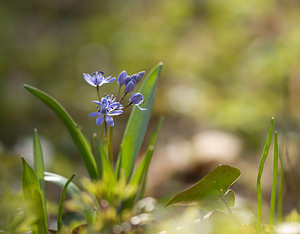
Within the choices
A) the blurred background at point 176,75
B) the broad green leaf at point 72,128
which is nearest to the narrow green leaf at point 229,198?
the broad green leaf at point 72,128

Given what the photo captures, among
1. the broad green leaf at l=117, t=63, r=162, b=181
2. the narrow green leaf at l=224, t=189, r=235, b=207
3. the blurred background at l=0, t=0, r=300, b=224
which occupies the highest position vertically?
the blurred background at l=0, t=0, r=300, b=224


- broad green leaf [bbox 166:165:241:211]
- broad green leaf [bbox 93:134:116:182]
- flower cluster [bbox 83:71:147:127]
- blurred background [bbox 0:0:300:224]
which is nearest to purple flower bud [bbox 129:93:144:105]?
flower cluster [bbox 83:71:147:127]

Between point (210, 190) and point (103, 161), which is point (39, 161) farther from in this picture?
point (210, 190)

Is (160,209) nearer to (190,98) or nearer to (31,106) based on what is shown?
(190,98)

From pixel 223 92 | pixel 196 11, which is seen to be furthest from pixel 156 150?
pixel 196 11

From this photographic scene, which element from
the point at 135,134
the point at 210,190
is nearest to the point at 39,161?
the point at 135,134

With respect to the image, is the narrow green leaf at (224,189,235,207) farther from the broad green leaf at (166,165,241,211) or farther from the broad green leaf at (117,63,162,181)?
the broad green leaf at (117,63,162,181)
